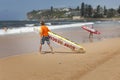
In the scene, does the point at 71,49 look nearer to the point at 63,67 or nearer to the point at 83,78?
the point at 63,67

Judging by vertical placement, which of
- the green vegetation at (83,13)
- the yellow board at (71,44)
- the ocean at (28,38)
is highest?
the yellow board at (71,44)

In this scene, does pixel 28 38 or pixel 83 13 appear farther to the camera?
pixel 83 13

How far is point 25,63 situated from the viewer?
1114cm

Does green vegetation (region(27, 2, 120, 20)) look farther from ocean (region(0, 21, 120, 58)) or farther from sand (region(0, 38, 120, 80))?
sand (region(0, 38, 120, 80))

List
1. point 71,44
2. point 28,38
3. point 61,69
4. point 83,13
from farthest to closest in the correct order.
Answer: point 83,13 → point 28,38 → point 71,44 → point 61,69

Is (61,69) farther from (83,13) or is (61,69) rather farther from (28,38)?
(83,13)

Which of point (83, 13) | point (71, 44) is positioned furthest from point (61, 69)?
point (83, 13)

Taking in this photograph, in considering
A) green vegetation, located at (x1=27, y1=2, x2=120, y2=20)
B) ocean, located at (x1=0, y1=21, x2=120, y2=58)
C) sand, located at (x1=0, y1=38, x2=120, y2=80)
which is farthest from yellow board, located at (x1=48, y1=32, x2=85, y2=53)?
green vegetation, located at (x1=27, y1=2, x2=120, y2=20)

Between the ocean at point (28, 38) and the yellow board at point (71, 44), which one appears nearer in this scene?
the yellow board at point (71, 44)

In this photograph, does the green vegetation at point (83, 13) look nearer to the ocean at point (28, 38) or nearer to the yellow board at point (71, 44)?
the ocean at point (28, 38)

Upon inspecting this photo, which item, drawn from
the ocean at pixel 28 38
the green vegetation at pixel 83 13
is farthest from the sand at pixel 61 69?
the green vegetation at pixel 83 13

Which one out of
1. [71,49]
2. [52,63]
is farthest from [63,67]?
[71,49]

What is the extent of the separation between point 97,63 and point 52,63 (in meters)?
1.47

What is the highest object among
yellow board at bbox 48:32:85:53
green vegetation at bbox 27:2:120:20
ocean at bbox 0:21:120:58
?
yellow board at bbox 48:32:85:53
